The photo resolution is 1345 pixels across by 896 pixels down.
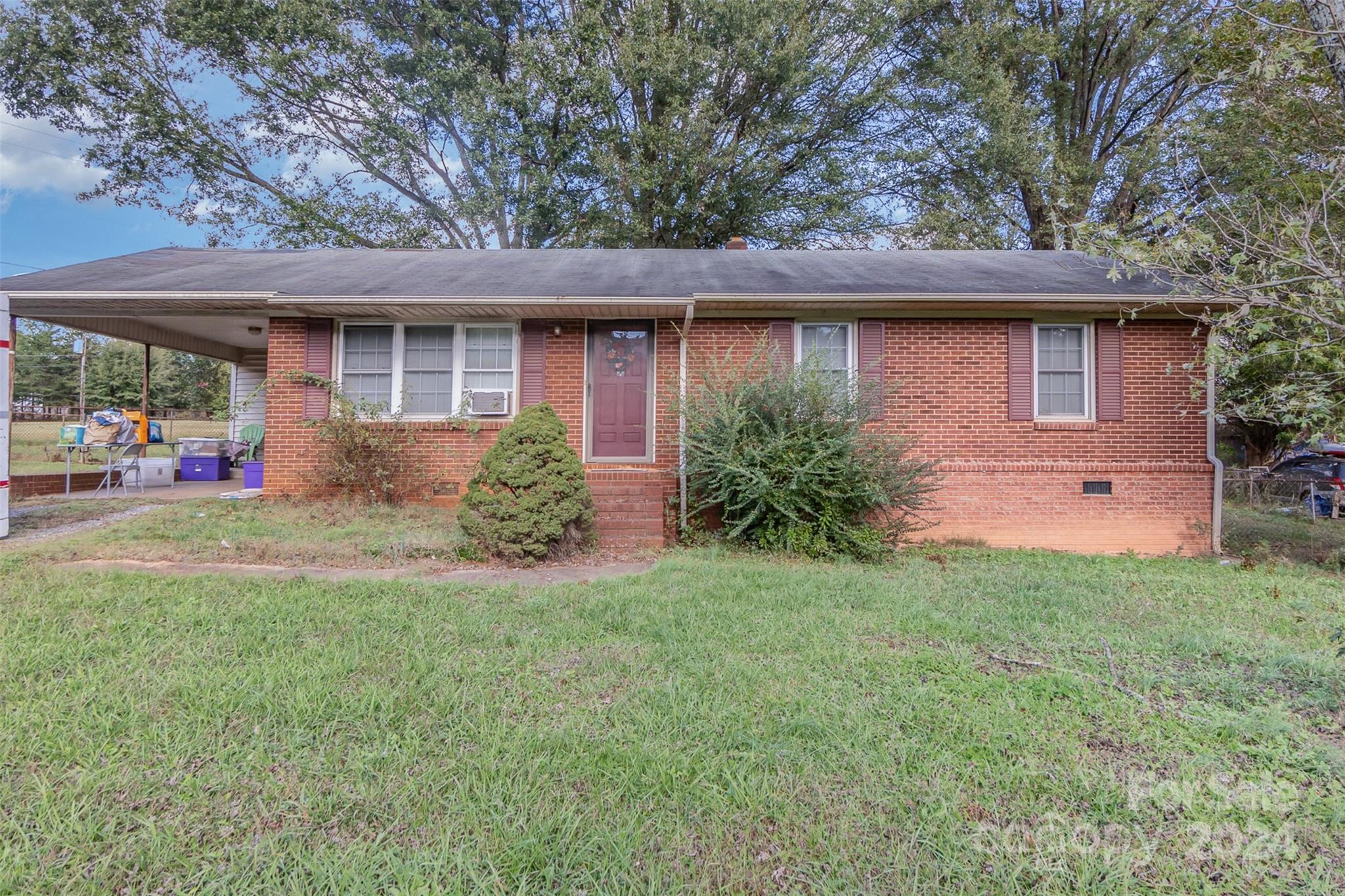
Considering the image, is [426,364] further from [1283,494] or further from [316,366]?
[1283,494]

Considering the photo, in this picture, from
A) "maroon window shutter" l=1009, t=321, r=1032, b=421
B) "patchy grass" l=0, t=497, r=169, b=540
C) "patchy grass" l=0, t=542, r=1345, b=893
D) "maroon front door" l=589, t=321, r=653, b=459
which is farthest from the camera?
"maroon front door" l=589, t=321, r=653, b=459

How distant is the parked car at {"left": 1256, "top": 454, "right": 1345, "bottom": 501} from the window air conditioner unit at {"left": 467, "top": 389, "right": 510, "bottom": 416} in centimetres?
1390

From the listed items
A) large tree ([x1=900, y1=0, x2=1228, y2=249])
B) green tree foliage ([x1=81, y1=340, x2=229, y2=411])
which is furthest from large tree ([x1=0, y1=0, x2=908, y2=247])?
green tree foliage ([x1=81, y1=340, x2=229, y2=411])

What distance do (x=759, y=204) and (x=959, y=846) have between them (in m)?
16.8

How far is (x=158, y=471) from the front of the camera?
34.4 feet

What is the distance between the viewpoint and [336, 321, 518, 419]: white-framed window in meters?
8.29

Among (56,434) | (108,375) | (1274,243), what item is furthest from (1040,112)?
(108,375)

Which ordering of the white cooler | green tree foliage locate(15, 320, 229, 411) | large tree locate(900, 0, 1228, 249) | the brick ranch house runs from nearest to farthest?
the brick ranch house
the white cooler
large tree locate(900, 0, 1228, 249)
green tree foliage locate(15, 320, 229, 411)

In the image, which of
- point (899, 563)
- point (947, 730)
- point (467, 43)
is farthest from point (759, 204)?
point (947, 730)

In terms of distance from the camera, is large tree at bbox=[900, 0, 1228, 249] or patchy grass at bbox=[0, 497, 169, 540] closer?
patchy grass at bbox=[0, 497, 169, 540]

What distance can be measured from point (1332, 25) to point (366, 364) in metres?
10.4

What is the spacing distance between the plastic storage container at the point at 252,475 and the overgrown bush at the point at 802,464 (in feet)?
23.2

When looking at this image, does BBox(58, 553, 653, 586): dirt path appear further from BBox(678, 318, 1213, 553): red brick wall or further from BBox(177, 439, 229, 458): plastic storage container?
BBox(177, 439, 229, 458): plastic storage container

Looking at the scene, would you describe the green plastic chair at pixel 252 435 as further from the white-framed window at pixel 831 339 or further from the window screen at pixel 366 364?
the white-framed window at pixel 831 339
